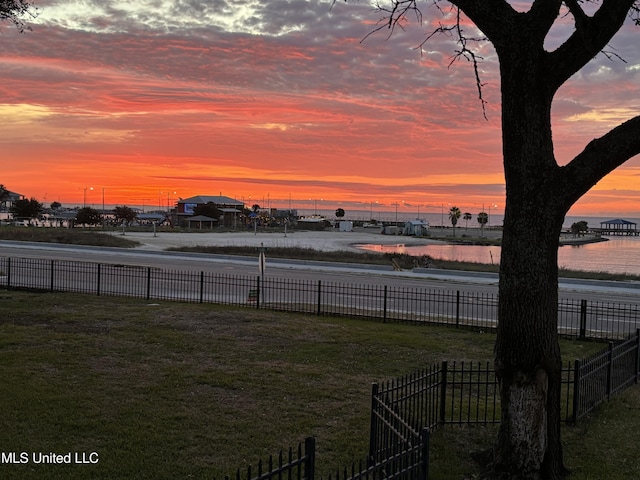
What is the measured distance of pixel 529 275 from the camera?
258 inches

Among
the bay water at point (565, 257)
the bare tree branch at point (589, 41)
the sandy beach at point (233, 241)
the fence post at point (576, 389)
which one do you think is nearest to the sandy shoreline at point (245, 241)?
the sandy beach at point (233, 241)

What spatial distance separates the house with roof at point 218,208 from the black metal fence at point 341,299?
98.4 metres

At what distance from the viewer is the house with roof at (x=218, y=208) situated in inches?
5246

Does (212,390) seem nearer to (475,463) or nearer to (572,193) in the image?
(475,463)

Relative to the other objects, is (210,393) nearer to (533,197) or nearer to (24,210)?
(533,197)

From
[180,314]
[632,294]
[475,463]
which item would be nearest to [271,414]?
[475,463]

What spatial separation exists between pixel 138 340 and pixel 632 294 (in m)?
23.1

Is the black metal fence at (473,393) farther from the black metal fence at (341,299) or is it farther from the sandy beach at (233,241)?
the sandy beach at (233,241)

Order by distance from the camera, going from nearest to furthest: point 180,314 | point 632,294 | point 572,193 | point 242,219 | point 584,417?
point 572,193, point 584,417, point 180,314, point 632,294, point 242,219

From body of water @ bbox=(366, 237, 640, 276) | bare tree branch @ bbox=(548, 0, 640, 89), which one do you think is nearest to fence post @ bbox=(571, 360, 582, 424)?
bare tree branch @ bbox=(548, 0, 640, 89)

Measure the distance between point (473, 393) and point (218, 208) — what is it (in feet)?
469

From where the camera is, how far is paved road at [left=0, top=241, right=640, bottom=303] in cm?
2759

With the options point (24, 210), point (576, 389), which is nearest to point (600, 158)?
point (576, 389)

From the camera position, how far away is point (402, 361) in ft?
40.6
